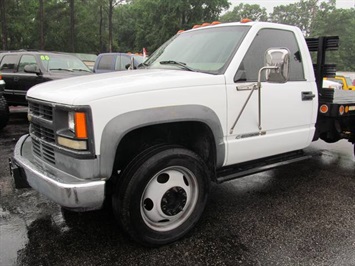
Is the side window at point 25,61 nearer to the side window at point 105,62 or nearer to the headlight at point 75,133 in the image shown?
the side window at point 105,62

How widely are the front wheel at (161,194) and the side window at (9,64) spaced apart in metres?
7.64

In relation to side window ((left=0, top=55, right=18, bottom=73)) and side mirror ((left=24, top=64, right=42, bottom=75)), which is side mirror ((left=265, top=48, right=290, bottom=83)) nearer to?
side mirror ((left=24, top=64, right=42, bottom=75))

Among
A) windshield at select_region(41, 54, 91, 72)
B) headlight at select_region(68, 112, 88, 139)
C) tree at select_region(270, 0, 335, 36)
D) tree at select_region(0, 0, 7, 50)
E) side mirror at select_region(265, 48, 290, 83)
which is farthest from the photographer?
tree at select_region(270, 0, 335, 36)

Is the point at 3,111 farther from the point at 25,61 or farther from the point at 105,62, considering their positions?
the point at 105,62

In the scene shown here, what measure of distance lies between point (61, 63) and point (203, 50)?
6401mm

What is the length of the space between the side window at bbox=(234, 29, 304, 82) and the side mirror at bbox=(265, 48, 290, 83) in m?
0.32

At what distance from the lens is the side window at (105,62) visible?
35.8 feet

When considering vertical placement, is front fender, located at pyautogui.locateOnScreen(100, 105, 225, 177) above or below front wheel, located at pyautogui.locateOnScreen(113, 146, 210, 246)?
above

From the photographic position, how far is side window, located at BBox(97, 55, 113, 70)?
35.8 feet

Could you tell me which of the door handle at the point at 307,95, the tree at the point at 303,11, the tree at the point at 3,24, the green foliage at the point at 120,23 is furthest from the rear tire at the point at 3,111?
the tree at the point at 303,11

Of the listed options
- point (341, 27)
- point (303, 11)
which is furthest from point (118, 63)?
point (303, 11)

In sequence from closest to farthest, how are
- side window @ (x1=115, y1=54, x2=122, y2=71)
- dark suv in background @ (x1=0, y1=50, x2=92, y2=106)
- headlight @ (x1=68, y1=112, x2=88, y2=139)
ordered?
headlight @ (x1=68, y1=112, x2=88, y2=139), dark suv in background @ (x1=0, y1=50, x2=92, y2=106), side window @ (x1=115, y1=54, x2=122, y2=71)

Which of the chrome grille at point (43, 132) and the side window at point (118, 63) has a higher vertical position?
the side window at point (118, 63)

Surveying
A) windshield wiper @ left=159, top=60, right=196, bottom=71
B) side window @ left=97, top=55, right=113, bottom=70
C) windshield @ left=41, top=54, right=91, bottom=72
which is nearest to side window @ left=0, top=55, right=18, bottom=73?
windshield @ left=41, top=54, right=91, bottom=72
